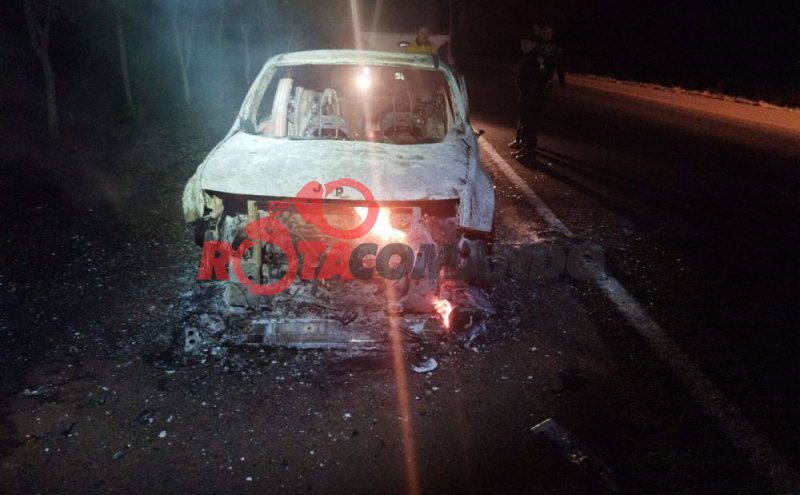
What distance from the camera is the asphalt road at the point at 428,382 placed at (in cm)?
265

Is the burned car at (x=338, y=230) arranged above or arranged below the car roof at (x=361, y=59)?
below

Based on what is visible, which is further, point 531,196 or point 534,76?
point 534,76

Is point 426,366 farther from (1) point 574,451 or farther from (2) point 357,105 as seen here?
(2) point 357,105

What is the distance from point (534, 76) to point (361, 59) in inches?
177

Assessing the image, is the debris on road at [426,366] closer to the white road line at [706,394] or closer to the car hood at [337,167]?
the car hood at [337,167]

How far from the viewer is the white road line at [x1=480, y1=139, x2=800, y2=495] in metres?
2.69

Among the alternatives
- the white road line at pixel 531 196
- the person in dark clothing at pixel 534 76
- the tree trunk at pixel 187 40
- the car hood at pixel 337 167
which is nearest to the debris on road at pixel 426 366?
the car hood at pixel 337 167

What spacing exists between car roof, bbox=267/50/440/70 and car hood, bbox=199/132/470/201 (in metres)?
0.91

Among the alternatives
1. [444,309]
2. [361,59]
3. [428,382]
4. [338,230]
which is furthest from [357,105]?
[428,382]

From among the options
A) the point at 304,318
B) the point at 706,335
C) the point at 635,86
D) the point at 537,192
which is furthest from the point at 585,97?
the point at 304,318

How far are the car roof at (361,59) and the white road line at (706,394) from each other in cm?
227

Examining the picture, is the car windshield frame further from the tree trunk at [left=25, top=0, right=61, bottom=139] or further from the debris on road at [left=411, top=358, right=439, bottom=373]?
the tree trunk at [left=25, top=0, right=61, bottom=139]

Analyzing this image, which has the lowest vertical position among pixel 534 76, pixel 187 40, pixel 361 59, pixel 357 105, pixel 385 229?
pixel 385 229

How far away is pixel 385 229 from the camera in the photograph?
3.85 m
